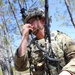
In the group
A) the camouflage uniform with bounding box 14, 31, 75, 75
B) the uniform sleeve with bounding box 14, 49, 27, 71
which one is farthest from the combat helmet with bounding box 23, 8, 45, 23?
the uniform sleeve with bounding box 14, 49, 27, 71

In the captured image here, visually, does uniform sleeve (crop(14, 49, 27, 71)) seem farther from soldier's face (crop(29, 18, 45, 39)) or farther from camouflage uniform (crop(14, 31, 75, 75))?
soldier's face (crop(29, 18, 45, 39))

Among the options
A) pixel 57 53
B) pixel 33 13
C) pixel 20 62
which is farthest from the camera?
pixel 33 13

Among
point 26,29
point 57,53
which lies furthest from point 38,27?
point 57,53

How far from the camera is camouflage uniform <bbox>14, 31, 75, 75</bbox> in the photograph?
215 cm

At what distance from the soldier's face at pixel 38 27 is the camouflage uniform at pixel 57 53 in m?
0.09

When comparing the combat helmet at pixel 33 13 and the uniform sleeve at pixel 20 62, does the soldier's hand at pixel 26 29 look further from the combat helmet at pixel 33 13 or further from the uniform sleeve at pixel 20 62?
the uniform sleeve at pixel 20 62

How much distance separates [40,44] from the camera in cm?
245

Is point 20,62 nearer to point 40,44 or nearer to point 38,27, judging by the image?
point 40,44

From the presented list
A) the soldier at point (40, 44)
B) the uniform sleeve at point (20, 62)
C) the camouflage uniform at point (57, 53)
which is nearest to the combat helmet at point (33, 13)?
the soldier at point (40, 44)

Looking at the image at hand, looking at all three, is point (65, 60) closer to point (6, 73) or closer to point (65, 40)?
point (65, 40)

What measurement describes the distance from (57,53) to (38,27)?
1.00ft

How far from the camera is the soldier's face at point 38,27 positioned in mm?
2356

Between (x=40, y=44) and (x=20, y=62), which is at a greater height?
(x=40, y=44)

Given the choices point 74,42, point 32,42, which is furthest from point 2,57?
point 74,42
